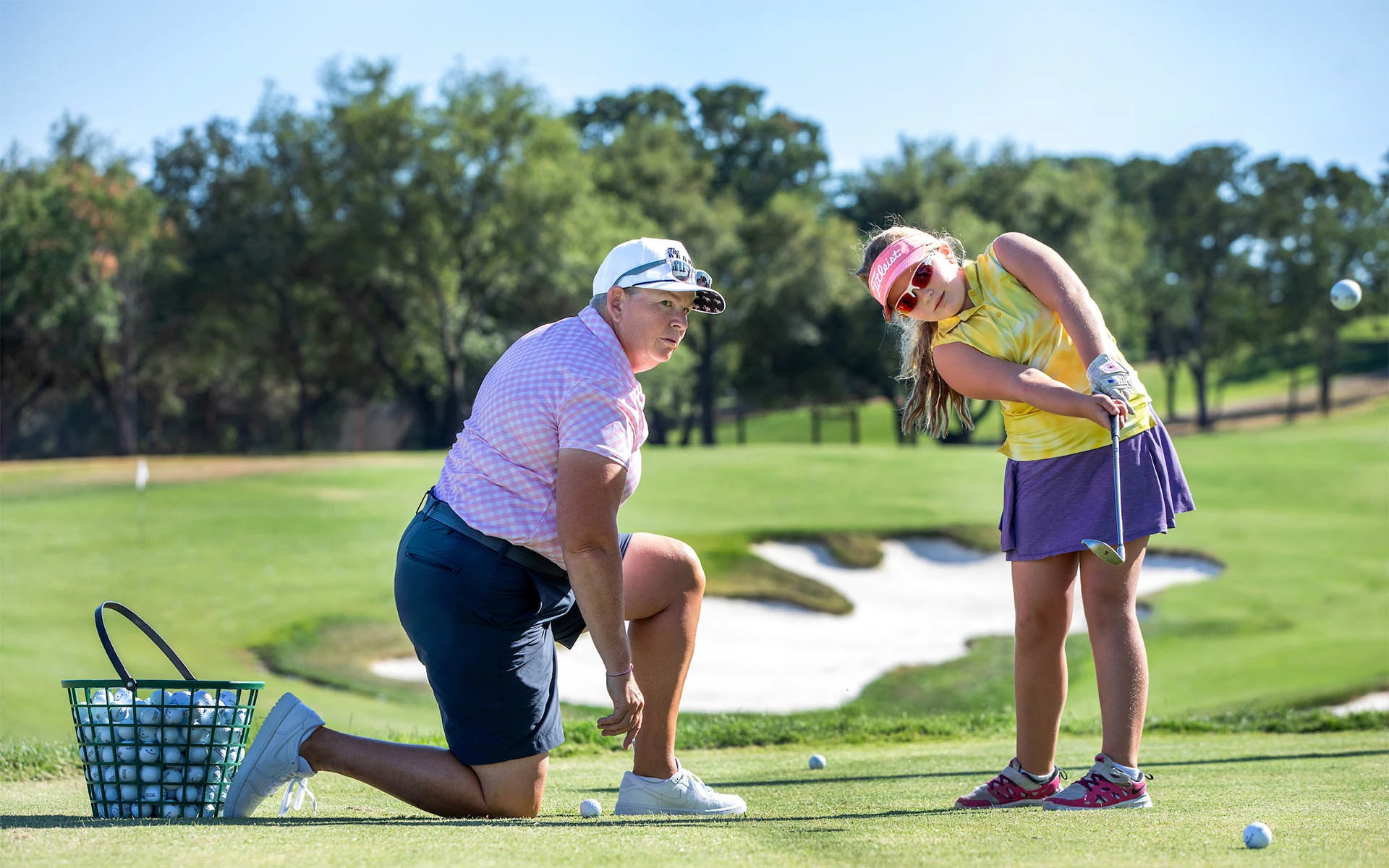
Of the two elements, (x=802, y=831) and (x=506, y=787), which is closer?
(x=802, y=831)

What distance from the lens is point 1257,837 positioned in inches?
103

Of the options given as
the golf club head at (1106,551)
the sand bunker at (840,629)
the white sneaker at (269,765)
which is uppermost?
the golf club head at (1106,551)

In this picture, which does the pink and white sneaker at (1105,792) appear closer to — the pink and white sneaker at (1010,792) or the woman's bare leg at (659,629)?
the pink and white sneaker at (1010,792)

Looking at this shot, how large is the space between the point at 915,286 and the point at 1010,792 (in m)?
1.51

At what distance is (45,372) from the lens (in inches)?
1565

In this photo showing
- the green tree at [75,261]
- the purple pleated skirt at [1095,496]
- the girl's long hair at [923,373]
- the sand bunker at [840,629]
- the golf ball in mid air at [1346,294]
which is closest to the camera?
the purple pleated skirt at [1095,496]

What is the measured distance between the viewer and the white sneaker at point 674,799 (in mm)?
3482

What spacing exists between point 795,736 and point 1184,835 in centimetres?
386

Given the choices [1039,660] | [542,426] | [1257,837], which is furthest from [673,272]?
[1257,837]

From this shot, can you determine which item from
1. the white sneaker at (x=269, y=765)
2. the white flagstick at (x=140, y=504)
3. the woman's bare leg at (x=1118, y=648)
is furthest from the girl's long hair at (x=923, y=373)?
the white flagstick at (x=140, y=504)

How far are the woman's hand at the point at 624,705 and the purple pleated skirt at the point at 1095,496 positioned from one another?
4.05 feet

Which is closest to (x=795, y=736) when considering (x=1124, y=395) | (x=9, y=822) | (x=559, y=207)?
(x=1124, y=395)

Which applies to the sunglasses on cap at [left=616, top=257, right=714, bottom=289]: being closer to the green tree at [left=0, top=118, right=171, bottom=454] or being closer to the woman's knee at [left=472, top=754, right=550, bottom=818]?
the woman's knee at [left=472, top=754, right=550, bottom=818]

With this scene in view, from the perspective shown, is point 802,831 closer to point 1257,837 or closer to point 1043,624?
point 1257,837
